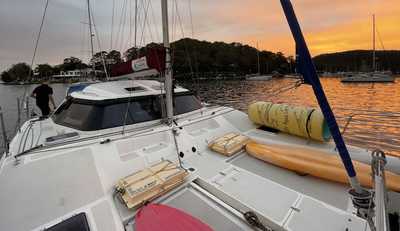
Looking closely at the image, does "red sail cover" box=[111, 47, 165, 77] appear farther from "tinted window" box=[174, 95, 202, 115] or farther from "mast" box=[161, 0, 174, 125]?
"tinted window" box=[174, 95, 202, 115]

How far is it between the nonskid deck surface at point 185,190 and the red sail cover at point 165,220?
14 cm

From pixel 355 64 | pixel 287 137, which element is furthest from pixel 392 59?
pixel 287 137

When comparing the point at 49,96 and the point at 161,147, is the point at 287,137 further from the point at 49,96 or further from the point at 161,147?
the point at 49,96

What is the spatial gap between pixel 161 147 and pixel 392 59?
73767 mm

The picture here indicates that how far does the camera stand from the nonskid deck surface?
1847mm

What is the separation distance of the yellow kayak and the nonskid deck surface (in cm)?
8

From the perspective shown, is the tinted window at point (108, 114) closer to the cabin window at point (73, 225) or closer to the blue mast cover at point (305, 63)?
the cabin window at point (73, 225)

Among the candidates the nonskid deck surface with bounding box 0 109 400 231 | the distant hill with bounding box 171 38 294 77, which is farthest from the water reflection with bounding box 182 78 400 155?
the distant hill with bounding box 171 38 294 77

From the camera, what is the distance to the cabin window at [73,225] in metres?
1.73

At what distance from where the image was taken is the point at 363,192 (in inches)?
56.0

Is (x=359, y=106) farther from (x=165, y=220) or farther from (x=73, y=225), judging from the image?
(x=73, y=225)

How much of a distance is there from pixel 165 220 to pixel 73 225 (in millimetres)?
729

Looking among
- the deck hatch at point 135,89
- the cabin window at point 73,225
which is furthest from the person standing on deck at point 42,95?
the cabin window at point 73,225

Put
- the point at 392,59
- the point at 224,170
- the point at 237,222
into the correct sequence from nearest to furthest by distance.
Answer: the point at 237,222, the point at 224,170, the point at 392,59
